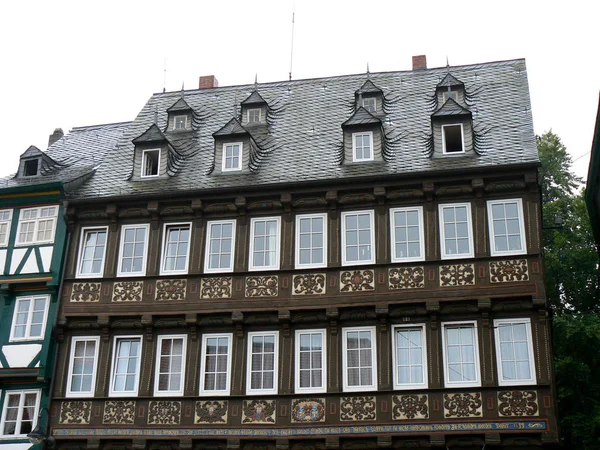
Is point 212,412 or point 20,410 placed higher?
point 20,410

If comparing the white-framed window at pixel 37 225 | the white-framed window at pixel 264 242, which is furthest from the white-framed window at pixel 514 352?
the white-framed window at pixel 37 225

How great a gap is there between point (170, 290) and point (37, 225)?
492 cm

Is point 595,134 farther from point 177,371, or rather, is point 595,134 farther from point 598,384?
point 177,371

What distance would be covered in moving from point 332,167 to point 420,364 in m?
6.14

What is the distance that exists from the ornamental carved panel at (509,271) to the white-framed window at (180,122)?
38.6ft

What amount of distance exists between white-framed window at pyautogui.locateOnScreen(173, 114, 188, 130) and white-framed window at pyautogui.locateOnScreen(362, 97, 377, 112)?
19.2ft

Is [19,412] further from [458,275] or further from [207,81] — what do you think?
[207,81]

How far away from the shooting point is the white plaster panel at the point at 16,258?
2572cm

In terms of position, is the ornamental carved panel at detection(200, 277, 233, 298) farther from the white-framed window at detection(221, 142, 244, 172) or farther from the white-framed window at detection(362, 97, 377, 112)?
the white-framed window at detection(362, 97, 377, 112)

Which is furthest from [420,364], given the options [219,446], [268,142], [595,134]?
[268,142]

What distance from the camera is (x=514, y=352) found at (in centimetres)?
2158

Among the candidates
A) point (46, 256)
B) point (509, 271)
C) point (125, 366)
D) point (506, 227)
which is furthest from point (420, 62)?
point (125, 366)

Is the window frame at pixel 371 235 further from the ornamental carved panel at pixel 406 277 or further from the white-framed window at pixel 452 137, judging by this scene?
the white-framed window at pixel 452 137

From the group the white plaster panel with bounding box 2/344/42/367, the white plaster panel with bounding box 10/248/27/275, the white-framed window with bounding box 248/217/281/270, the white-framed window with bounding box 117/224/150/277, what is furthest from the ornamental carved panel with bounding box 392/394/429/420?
the white plaster panel with bounding box 10/248/27/275
